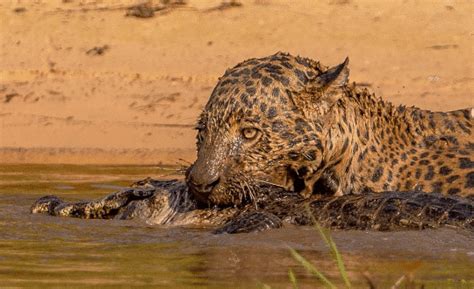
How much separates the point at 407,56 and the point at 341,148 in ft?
35.2

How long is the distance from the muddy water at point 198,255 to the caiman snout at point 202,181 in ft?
0.95

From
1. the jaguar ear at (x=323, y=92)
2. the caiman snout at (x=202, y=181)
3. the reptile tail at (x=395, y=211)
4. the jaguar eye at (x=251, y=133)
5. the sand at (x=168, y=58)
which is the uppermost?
the jaguar ear at (x=323, y=92)

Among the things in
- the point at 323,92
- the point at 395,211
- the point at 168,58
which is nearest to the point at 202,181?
the point at 323,92

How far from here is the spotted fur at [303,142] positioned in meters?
9.97

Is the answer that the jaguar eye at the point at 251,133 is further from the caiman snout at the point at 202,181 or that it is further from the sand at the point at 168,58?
the sand at the point at 168,58

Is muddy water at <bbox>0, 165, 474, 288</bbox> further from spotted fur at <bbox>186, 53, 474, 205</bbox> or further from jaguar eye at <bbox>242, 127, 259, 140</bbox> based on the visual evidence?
jaguar eye at <bbox>242, 127, 259, 140</bbox>

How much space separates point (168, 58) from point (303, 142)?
448 inches

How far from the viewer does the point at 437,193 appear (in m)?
10.1

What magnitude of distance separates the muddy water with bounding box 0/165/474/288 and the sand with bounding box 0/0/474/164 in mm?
7565

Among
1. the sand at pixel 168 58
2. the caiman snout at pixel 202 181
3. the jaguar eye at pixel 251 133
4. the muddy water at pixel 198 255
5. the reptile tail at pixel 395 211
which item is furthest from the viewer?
the sand at pixel 168 58

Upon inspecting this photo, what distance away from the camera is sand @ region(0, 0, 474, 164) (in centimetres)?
1917

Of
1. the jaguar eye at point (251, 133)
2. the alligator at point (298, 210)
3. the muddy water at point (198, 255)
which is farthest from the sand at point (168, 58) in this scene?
the jaguar eye at point (251, 133)

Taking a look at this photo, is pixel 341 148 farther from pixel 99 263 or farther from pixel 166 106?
pixel 166 106

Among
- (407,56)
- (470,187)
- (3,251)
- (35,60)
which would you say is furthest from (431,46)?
(3,251)
